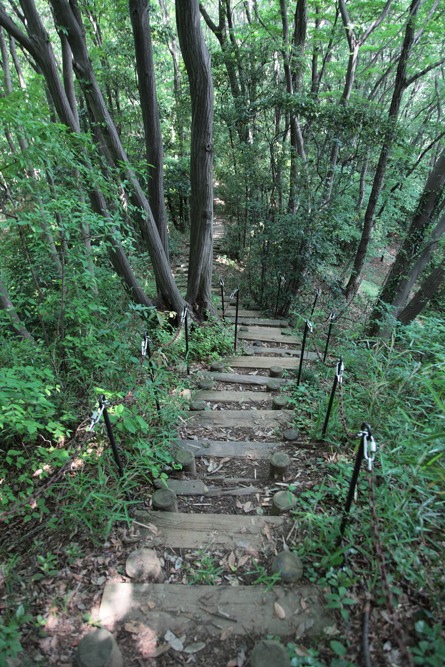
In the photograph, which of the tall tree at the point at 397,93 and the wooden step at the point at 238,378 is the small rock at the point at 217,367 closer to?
the wooden step at the point at 238,378

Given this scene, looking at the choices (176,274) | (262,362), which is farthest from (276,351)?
(176,274)

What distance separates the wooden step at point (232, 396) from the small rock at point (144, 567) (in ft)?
6.41

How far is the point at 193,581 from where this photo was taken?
6.47ft

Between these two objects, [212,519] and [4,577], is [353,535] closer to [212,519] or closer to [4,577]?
[212,519]

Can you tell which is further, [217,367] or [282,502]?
[217,367]

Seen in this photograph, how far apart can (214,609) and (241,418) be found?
1855mm

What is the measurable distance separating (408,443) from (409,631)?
3.46 feet

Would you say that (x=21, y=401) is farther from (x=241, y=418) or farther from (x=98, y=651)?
(x=241, y=418)

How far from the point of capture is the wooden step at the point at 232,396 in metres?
3.94

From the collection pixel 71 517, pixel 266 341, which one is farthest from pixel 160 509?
pixel 266 341

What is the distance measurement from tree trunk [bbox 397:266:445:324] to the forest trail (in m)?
3.78

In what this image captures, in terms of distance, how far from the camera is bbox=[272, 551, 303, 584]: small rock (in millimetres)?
1873

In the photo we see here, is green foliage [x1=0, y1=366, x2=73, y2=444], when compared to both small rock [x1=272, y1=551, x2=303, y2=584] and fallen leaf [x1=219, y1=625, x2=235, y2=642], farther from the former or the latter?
small rock [x1=272, y1=551, x2=303, y2=584]

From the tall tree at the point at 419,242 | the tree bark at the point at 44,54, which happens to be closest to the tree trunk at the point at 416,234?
the tall tree at the point at 419,242
